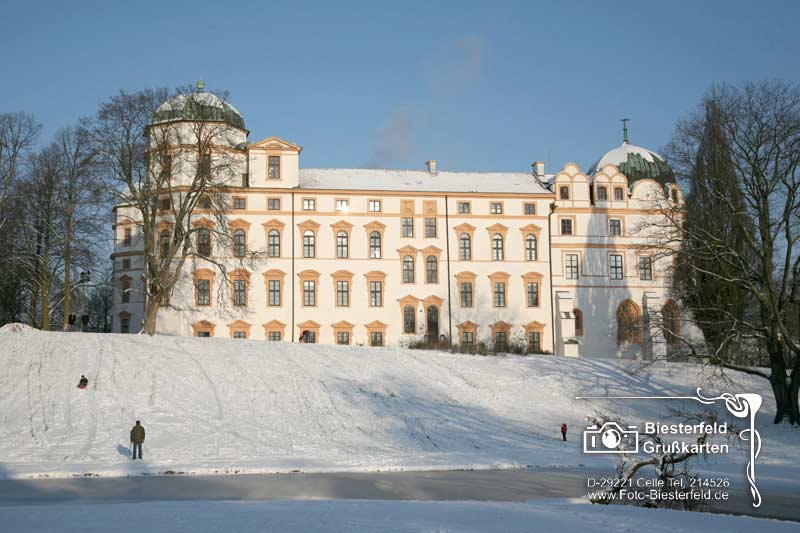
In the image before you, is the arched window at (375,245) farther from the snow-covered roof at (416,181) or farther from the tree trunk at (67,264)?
the tree trunk at (67,264)

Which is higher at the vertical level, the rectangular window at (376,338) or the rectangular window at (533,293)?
the rectangular window at (533,293)

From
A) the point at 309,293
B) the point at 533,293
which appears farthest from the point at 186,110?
the point at 533,293

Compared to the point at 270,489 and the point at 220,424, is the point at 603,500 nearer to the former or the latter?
the point at 270,489

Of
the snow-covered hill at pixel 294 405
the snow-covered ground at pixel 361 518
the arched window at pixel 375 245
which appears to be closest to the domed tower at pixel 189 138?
the snow-covered hill at pixel 294 405

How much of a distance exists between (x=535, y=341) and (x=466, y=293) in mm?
5416

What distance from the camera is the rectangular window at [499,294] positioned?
54312mm

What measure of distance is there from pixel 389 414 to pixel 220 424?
22.6 ft

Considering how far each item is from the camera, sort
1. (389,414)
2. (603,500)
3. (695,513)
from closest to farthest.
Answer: (695,513)
(603,500)
(389,414)

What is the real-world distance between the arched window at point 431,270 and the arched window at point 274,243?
31.0 feet

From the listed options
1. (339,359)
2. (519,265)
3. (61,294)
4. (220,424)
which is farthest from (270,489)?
(519,265)

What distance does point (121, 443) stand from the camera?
28547 millimetres

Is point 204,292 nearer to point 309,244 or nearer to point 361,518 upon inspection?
point 309,244

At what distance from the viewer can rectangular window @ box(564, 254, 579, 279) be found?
5541 cm

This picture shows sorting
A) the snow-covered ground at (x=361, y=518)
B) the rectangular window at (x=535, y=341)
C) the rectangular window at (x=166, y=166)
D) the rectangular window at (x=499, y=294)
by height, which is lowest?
the snow-covered ground at (x=361, y=518)
